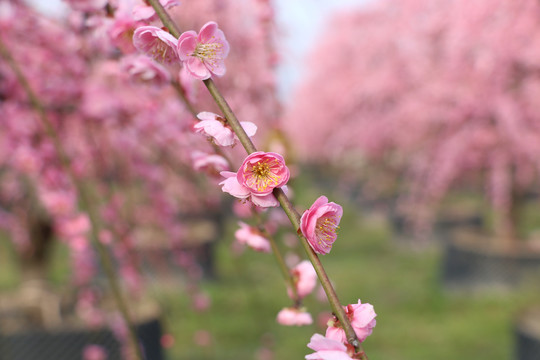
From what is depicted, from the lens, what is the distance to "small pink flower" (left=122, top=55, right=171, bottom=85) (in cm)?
95

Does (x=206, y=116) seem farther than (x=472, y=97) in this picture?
No

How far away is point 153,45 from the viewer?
74 cm

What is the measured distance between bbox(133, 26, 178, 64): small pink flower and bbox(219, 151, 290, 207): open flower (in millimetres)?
170

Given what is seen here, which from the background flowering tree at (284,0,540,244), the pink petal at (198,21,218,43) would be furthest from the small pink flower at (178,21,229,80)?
the background flowering tree at (284,0,540,244)

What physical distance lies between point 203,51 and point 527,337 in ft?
10.2

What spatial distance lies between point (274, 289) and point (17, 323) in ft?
11.9

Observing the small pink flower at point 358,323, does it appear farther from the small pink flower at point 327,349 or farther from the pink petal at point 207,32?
the pink petal at point 207,32

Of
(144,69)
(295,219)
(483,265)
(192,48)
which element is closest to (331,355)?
(295,219)

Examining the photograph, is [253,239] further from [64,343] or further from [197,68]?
[64,343]

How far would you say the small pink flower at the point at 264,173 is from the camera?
61cm

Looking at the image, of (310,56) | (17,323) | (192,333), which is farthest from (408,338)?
(310,56)

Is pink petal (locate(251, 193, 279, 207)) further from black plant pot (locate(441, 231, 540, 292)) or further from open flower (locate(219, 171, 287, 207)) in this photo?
black plant pot (locate(441, 231, 540, 292))

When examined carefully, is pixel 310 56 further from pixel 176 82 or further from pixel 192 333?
pixel 176 82

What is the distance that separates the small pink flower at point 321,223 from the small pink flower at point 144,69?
0.44 m
